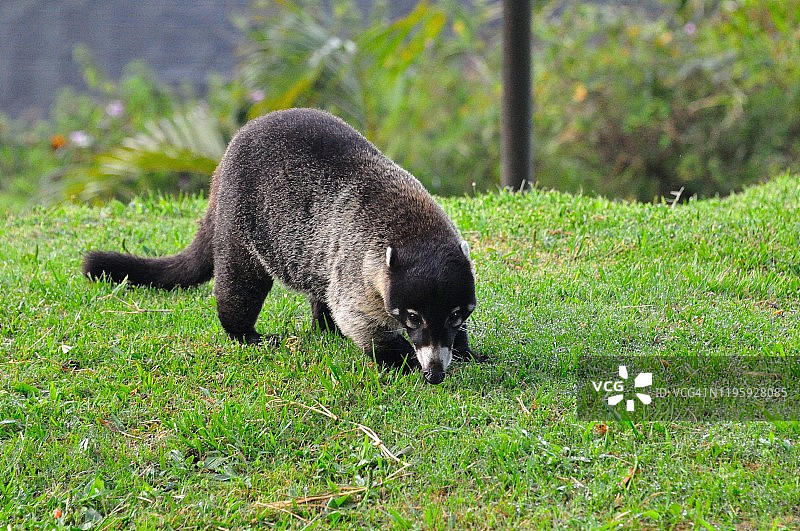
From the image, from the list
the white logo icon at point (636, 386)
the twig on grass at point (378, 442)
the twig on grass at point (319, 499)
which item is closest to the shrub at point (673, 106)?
the white logo icon at point (636, 386)

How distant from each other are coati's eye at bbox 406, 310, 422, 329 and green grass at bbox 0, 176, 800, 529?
32 centimetres

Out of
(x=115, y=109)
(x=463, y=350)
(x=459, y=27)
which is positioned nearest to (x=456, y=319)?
(x=463, y=350)

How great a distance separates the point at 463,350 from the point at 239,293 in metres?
1.31

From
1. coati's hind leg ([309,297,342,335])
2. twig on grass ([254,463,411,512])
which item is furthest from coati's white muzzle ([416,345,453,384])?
coati's hind leg ([309,297,342,335])

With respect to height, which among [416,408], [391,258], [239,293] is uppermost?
[391,258]

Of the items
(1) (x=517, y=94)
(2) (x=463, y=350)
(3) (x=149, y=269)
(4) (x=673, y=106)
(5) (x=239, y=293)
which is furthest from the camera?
(4) (x=673, y=106)

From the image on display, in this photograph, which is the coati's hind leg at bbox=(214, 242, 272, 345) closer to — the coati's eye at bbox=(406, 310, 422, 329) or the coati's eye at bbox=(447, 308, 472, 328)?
the coati's eye at bbox=(406, 310, 422, 329)

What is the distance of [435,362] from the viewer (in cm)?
430

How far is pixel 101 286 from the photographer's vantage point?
5793 millimetres

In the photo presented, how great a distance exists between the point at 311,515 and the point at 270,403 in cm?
82

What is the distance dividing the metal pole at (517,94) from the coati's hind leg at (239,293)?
2.87 metres

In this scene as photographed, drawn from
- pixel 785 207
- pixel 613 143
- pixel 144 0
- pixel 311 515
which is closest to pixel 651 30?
pixel 613 143

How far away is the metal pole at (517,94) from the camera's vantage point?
7.06m

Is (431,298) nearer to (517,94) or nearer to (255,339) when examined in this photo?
(255,339)
